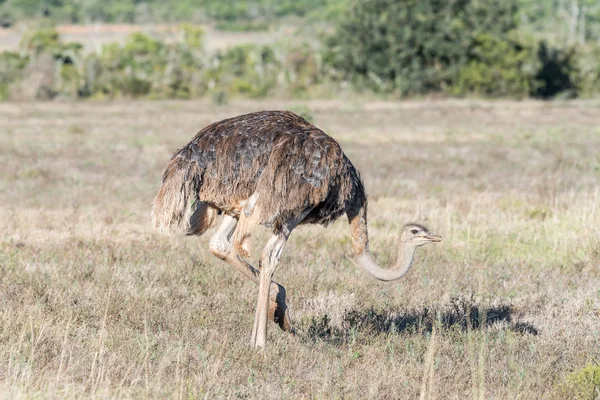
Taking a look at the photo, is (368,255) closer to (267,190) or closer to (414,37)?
(267,190)

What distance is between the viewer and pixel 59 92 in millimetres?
44531

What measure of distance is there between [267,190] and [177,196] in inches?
24.1

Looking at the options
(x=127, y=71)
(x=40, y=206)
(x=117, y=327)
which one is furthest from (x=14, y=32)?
(x=117, y=327)

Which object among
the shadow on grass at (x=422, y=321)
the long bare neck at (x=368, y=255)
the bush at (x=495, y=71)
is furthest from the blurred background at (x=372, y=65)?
the long bare neck at (x=368, y=255)

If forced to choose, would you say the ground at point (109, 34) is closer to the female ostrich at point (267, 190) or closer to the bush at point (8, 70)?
the bush at point (8, 70)

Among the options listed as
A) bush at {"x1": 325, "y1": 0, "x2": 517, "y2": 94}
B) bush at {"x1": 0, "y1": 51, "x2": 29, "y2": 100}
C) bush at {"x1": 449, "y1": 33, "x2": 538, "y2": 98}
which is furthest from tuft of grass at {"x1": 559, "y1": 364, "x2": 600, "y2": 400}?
bush at {"x1": 325, "y1": 0, "x2": 517, "y2": 94}

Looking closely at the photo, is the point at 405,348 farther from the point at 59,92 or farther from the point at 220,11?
the point at 220,11

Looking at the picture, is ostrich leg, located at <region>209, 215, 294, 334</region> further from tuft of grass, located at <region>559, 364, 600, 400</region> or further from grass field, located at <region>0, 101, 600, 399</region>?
tuft of grass, located at <region>559, 364, 600, 400</region>

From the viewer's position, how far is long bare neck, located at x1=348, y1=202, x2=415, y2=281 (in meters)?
6.80

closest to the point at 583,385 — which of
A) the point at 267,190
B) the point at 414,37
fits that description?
the point at 267,190

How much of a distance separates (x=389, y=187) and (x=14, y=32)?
9382 centimetres

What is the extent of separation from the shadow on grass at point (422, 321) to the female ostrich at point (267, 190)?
1.55 ft

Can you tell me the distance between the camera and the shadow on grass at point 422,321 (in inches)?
284

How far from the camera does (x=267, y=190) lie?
6.39 metres
